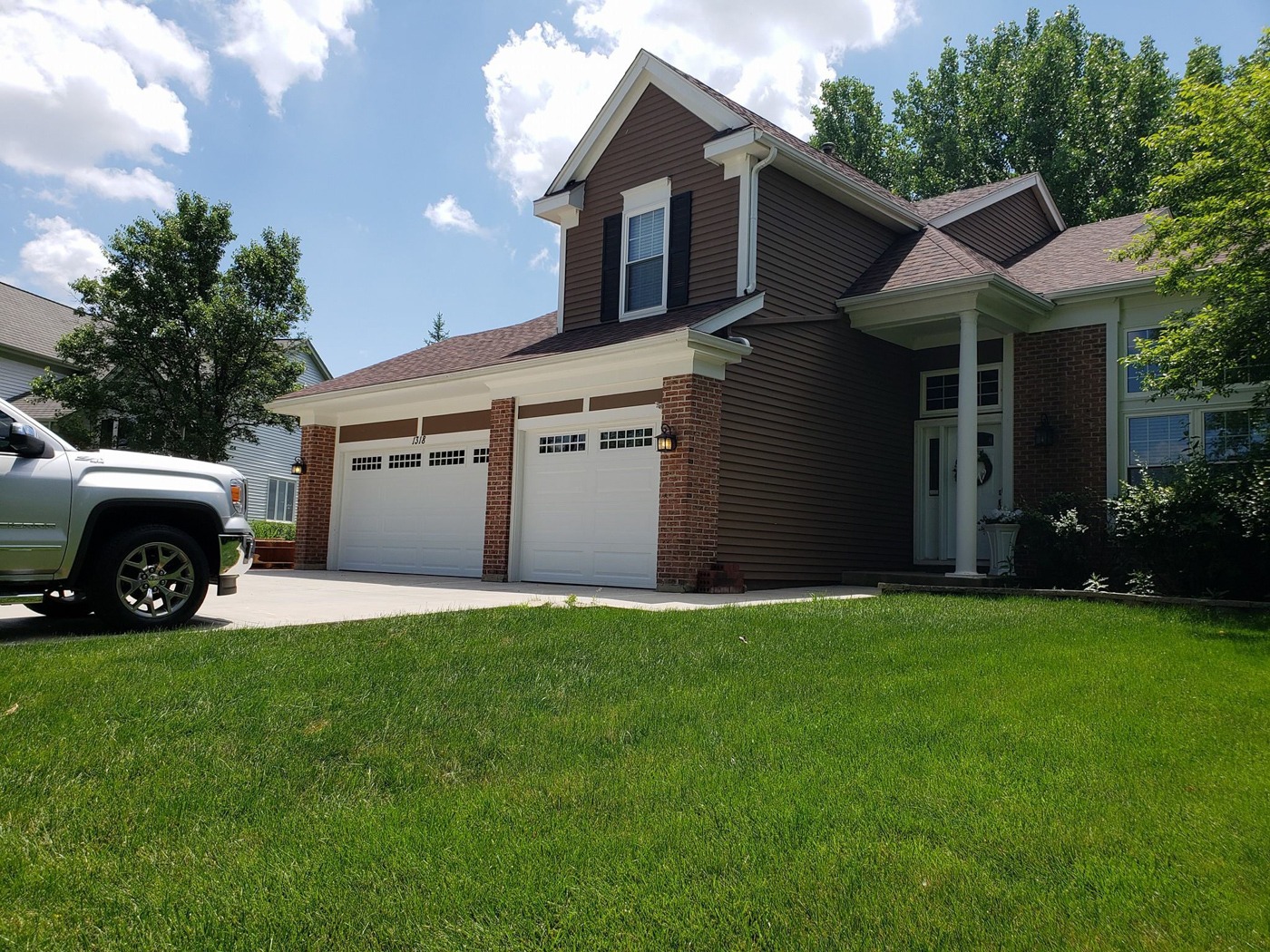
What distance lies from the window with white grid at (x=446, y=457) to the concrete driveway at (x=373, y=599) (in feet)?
6.29

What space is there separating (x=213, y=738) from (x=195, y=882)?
1396 mm

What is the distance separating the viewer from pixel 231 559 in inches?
285

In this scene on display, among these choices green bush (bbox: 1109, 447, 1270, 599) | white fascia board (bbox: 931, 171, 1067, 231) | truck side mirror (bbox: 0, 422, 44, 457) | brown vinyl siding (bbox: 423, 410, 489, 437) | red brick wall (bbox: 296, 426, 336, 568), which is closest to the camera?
truck side mirror (bbox: 0, 422, 44, 457)

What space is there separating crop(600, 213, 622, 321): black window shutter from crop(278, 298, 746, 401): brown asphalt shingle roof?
299 mm

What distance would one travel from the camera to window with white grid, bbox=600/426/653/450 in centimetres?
1170

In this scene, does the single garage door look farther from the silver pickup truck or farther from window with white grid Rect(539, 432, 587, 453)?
the silver pickup truck

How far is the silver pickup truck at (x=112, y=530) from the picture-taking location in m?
6.21

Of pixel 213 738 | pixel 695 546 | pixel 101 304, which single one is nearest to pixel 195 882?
pixel 213 738

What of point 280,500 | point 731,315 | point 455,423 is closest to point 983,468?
point 731,315

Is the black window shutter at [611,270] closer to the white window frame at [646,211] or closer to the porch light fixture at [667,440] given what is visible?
the white window frame at [646,211]

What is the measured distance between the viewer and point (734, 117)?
40.4ft

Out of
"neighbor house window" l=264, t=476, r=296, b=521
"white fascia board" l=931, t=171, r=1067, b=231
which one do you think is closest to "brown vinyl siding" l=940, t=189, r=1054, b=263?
"white fascia board" l=931, t=171, r=1067, b=231

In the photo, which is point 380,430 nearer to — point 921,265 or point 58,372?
point 921,265

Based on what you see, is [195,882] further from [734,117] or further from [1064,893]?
[734,117]
